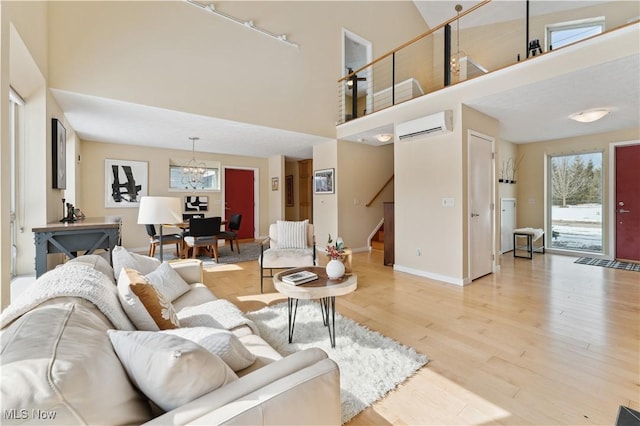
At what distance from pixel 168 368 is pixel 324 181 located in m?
5.57

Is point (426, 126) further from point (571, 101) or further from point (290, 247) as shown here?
point (290, 247)

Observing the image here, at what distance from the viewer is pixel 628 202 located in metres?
5.11

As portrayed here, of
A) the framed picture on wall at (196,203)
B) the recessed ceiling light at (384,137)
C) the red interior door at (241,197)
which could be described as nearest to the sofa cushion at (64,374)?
the recessed ceiling light at (384,137)

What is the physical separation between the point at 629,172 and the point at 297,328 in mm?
6481

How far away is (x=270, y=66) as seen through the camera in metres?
4.84

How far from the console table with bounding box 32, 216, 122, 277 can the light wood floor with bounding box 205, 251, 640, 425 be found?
1.35 metres

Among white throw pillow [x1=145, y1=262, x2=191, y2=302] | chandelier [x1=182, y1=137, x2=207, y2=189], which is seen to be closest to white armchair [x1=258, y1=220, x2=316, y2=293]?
white throw pillow [x1=145, y1=262, x2=191, y2=302]

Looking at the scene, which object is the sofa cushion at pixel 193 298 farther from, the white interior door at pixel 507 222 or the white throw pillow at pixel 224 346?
the white interior door at pixel 507 222

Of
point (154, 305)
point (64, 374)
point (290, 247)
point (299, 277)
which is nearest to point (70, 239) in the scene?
point (154, 305)

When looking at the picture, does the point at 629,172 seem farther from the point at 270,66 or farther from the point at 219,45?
the point at 219,45

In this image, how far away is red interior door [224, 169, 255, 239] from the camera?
7633 millimetres

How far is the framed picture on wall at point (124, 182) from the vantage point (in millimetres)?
5984

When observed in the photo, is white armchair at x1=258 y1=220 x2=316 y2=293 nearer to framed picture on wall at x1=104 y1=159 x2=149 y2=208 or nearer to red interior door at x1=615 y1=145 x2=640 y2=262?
framed picture on wall at x1=104 y1=159 x2=149 y2=208

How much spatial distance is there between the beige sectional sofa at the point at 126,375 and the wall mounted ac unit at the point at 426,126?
144 inches
